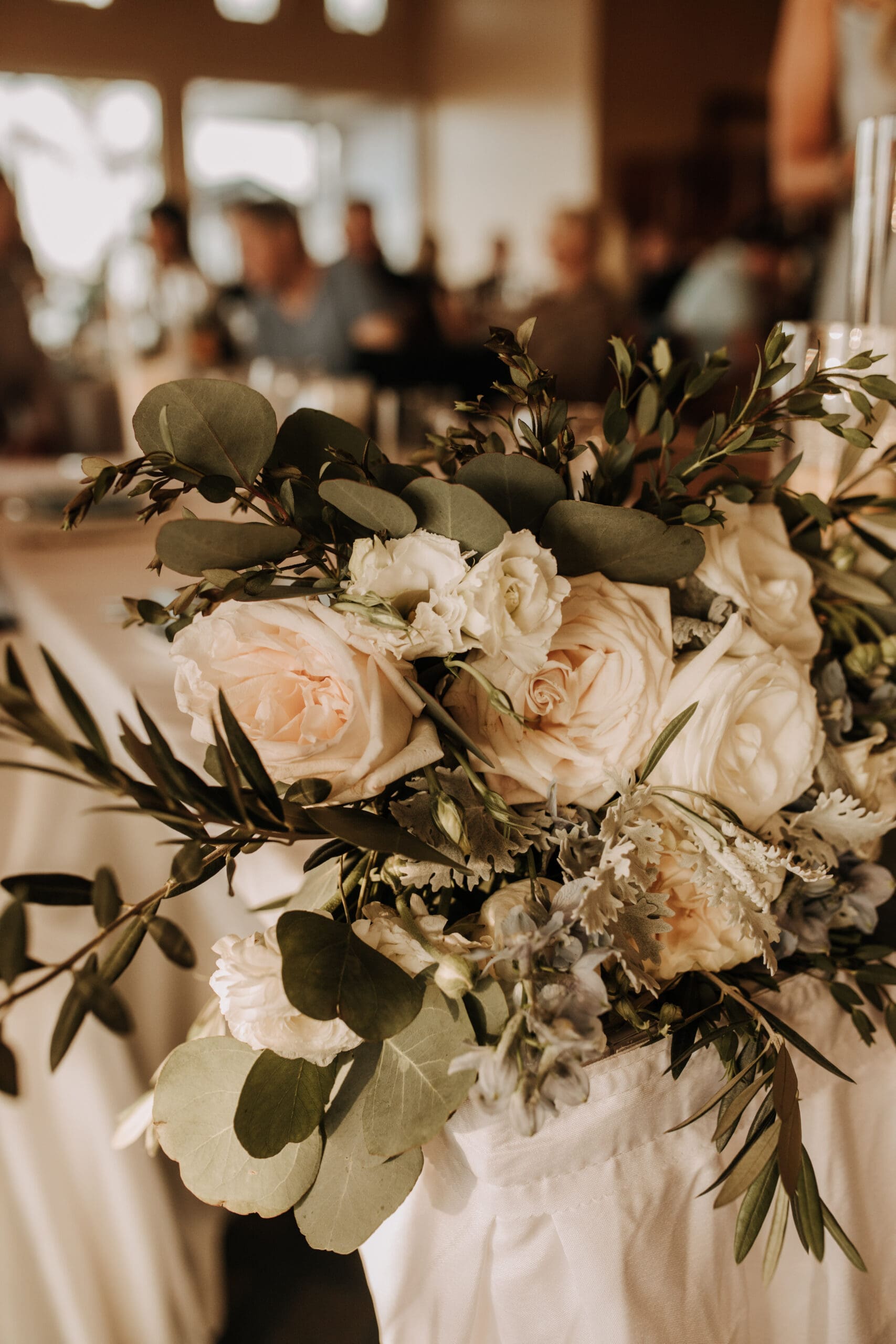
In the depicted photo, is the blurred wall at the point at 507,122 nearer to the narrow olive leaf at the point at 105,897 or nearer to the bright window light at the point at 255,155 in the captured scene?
the bright window light at the point at 255,155

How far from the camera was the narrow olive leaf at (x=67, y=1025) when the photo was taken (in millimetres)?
366

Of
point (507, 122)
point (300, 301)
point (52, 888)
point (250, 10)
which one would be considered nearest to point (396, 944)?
point (52, 888)

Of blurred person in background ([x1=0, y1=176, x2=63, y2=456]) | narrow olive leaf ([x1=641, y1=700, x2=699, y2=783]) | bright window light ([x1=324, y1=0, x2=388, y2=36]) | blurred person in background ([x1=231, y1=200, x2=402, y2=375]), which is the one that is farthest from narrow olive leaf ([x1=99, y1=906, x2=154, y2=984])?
bright window light ([x1=324, y1=0, x2=388, y2=36])

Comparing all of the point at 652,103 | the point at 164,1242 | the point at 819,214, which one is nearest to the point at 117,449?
the point at 164,1242

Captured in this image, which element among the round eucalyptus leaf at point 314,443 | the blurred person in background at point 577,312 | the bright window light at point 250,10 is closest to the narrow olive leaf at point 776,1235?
the round eucalyptus leaf at point 314,443

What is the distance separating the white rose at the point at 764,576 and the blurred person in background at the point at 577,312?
2.67 metres

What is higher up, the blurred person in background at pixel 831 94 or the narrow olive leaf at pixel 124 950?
the blurred person in background at pixel 831 94

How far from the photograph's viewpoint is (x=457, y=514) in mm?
445

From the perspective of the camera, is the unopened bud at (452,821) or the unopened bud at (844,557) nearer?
the unopened bud at (452,821)

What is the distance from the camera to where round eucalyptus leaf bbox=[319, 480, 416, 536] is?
429mm

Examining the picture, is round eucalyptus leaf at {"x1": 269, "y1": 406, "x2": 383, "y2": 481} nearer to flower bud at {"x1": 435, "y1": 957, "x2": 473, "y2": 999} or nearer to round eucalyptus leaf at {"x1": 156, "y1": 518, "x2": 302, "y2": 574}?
round eucalyptus leaf at {"x1": 156, "y1": 518, "x2": 302, "y2": 574}

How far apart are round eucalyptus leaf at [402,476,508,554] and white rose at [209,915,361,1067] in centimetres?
17

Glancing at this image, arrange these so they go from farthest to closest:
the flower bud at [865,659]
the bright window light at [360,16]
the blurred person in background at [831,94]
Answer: the bright window light at [360,16] < the blurred person in background at [831,94] < the flower bud at [865,659]

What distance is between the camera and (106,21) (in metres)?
7.89
